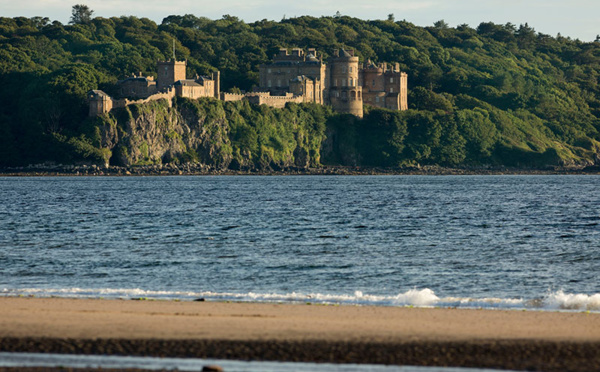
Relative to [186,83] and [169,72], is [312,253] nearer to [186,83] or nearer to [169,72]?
[186,83]

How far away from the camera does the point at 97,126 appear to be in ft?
498

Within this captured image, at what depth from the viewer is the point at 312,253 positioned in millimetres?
40031

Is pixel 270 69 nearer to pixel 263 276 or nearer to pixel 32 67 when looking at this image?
pixel 32 67

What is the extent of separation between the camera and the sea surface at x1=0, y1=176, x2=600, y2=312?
28562 mm

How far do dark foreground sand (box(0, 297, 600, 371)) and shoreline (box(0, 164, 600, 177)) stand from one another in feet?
425

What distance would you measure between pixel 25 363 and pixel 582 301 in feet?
46.5

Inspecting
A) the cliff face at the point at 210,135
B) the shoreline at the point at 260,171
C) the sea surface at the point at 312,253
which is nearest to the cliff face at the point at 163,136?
the cliff face at the point at 210,135

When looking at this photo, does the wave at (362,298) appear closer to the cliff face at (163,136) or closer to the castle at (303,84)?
the cliff face at (163,136)

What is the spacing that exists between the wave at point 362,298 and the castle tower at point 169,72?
133455mm

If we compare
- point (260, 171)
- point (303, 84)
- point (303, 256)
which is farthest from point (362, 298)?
point (303, 84)

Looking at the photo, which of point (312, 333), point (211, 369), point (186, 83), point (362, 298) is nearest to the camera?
point (211, 369)

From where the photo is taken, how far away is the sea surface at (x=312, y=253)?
28.6 m

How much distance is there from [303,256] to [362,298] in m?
11.5

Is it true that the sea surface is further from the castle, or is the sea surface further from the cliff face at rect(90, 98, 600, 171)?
the castle
